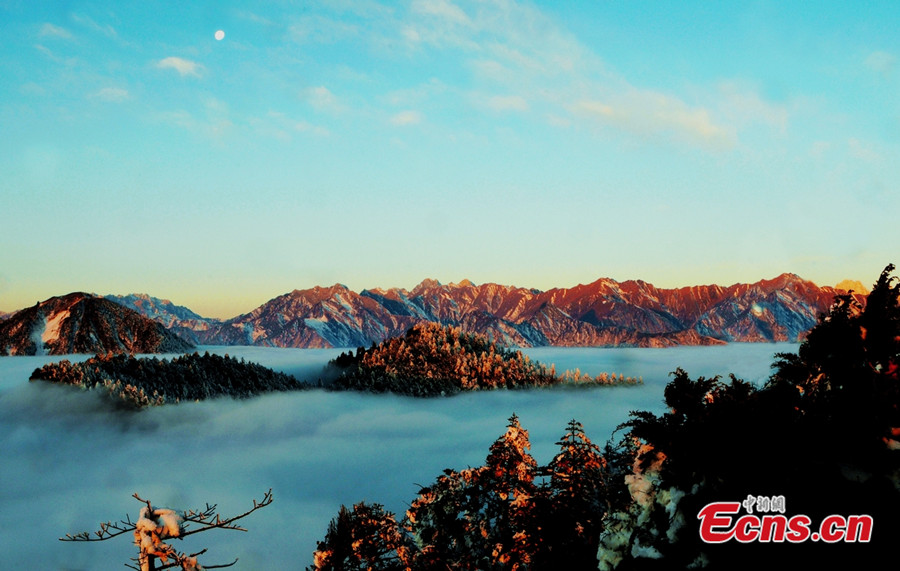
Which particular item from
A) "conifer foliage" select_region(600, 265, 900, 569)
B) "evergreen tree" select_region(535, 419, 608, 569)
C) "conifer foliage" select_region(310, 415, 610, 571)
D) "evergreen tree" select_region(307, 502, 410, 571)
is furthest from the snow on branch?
"evergreen tree" select_region(307, 502, 410, 571)

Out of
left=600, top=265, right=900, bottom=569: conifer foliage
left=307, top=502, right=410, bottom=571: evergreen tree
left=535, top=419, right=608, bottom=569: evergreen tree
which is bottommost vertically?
left=307, top=502, right=410, bottom=571: evergreen tree

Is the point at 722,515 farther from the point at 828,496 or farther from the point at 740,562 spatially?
the point at 828,496

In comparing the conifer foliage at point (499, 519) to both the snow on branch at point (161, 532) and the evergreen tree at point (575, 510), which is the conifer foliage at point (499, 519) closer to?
the evergreen tree at point (575, 510)

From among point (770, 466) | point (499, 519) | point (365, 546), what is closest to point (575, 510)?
point (499, 519)

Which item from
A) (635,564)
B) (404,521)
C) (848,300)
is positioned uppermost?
(848,300)

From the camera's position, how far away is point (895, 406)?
16391 millimetres

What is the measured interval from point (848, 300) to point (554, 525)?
54.5 feet

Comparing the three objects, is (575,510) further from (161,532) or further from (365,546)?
(161,532)

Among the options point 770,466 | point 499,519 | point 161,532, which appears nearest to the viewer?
point 161,532

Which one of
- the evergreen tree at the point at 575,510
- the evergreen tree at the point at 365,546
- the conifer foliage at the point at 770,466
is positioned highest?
the conifer foliage at the point at 770,466

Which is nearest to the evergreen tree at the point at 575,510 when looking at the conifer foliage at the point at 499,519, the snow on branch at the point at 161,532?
the conifer foliage at the point at 499,519

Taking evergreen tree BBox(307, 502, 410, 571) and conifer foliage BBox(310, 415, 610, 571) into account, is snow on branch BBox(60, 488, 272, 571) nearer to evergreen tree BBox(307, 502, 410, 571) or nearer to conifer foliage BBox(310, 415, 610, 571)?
conifer foliage BBox(310, 415, 610, 571)

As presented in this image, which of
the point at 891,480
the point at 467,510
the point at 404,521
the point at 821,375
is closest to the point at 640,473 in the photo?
the point at 891,480

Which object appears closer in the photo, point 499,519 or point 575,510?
point 575,510
